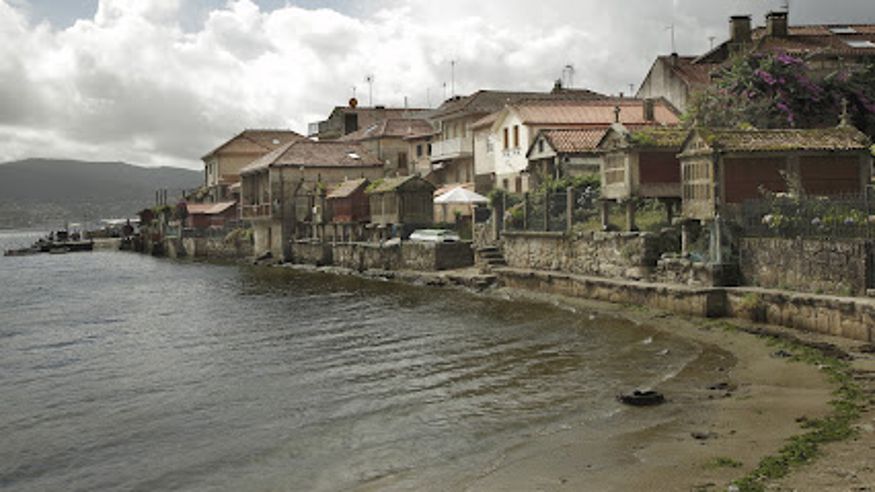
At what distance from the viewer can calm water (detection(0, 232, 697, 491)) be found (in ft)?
45.5

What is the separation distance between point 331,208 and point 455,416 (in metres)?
43.2

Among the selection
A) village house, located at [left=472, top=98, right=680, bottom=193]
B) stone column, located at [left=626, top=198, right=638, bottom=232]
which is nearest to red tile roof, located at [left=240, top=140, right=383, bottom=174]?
village house, located at [left=472, top=98, right=680, bottom=193]

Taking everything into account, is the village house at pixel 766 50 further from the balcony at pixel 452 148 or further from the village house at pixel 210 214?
the village house at pixel 210 214

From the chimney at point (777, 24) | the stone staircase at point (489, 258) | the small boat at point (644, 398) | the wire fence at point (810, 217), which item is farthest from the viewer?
the chimney at point (777, 24)

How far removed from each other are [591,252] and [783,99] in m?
11.9

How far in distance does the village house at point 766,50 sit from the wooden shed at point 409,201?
14960 mm

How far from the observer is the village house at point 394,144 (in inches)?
2884

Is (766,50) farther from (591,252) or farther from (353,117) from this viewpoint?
(353,117)

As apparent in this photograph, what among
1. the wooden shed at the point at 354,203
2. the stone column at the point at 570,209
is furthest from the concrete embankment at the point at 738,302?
the wooden shed at the point at 354,203

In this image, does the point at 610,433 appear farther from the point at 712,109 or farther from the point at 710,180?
the point at 712,109

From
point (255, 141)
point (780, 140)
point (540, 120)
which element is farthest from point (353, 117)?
point (780, 140)

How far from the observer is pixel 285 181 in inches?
2530

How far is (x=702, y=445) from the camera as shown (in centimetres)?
1317

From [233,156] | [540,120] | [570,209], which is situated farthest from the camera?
A: [233,156]
